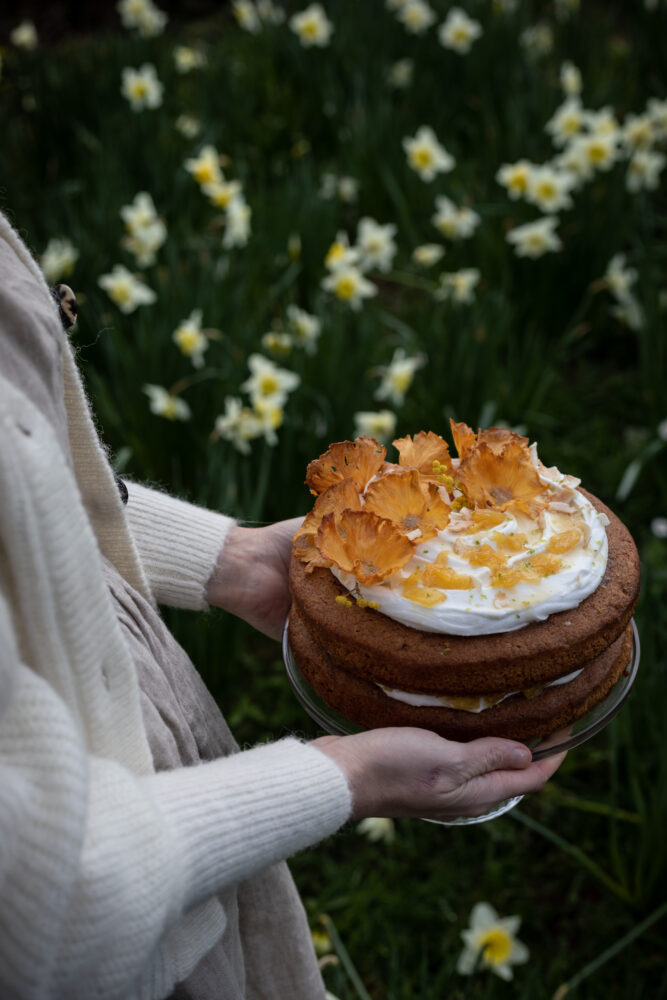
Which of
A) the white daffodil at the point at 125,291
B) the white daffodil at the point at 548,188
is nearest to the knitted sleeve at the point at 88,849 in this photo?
the white daffodil at the point at 125,291

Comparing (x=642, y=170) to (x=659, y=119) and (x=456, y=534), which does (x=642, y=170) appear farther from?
(x=456, y=534)

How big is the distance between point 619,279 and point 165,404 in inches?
65.3

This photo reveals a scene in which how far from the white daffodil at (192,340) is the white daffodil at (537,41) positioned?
2.69 metres

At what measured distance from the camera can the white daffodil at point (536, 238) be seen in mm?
2959

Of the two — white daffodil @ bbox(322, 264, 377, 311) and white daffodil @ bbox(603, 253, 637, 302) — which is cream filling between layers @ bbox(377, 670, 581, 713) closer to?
white daffodil @ bbox(322, 264, 377, 311)

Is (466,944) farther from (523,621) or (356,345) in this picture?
(356,345)

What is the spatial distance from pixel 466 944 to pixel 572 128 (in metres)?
2.70

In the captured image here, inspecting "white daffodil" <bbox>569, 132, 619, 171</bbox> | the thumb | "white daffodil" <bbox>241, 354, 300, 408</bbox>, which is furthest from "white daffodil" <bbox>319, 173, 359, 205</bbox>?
the thumb

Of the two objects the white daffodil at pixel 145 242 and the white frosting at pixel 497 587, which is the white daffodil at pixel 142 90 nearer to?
the white daffodil at pixel 145 242

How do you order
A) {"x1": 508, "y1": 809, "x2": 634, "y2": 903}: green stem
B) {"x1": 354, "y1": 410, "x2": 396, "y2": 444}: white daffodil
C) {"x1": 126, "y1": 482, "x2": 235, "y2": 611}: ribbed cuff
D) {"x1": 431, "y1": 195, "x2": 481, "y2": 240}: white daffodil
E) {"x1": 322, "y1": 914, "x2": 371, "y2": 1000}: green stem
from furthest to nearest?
{"x1": 431, "y1": 195, "x2": 481, "y2": 240}: white daffodil < {"x1": 354, "y1": 410, "x2": 396, "y2": 444}: white daffodil < {"x1": 508, "y1": 809, "x2": 634, "y2": 903}: green stem < {"x1": 322, "y1": 914, "x2": 371, "y2": 1000}: green stem < {"x1": 126, "y1": 482, "x2": 235, "y2": 611}: ribbed cuff

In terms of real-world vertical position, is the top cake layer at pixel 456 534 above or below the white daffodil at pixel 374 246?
above

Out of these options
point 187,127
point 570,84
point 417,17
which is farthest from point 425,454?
point 417,17

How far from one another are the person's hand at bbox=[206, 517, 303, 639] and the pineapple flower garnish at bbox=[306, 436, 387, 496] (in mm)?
176

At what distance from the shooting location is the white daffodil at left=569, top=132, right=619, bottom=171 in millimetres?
3121
